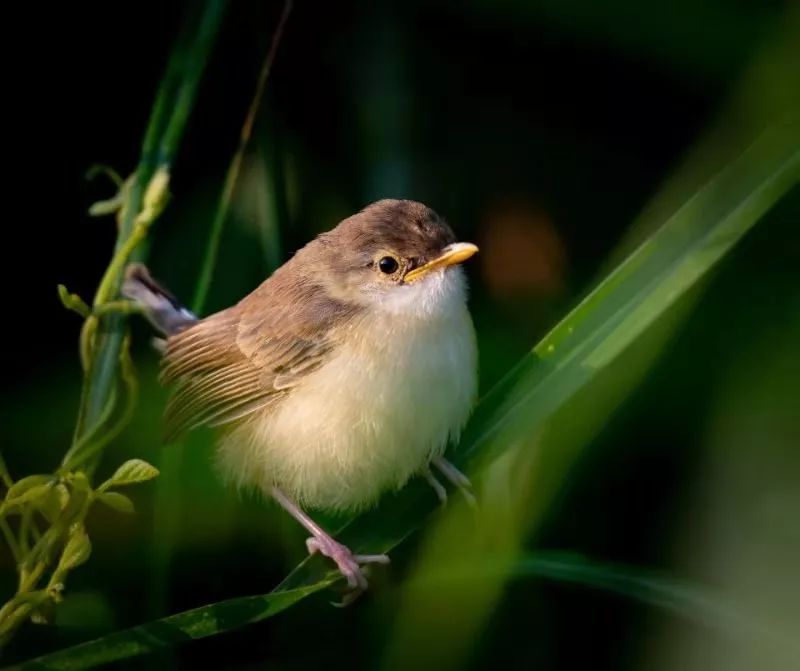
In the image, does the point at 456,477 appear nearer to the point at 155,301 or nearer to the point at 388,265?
the point at 388,265

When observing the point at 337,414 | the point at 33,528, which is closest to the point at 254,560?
the point at 337,414

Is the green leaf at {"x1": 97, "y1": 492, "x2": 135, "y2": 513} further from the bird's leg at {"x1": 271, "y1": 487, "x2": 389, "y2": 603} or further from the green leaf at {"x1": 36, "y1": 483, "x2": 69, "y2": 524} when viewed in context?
the bird's leg at {"x1": 271, "y1": 487, "x2": 389, "y2": 603}

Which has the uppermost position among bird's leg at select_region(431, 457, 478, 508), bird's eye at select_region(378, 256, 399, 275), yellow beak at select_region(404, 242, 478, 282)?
yellow beak at select_region(404, 242, 478, 282)

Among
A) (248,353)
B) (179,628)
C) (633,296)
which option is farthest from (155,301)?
(633,296)

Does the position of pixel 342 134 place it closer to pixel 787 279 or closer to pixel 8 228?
pixel 8 228

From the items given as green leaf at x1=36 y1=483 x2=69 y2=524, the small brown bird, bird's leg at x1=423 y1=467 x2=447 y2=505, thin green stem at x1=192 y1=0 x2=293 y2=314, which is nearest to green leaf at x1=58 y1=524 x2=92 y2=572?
green leaf at x1=36 y1=483 x2=69 y2=524

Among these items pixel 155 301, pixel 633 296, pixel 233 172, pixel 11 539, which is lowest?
pixel 11 539
